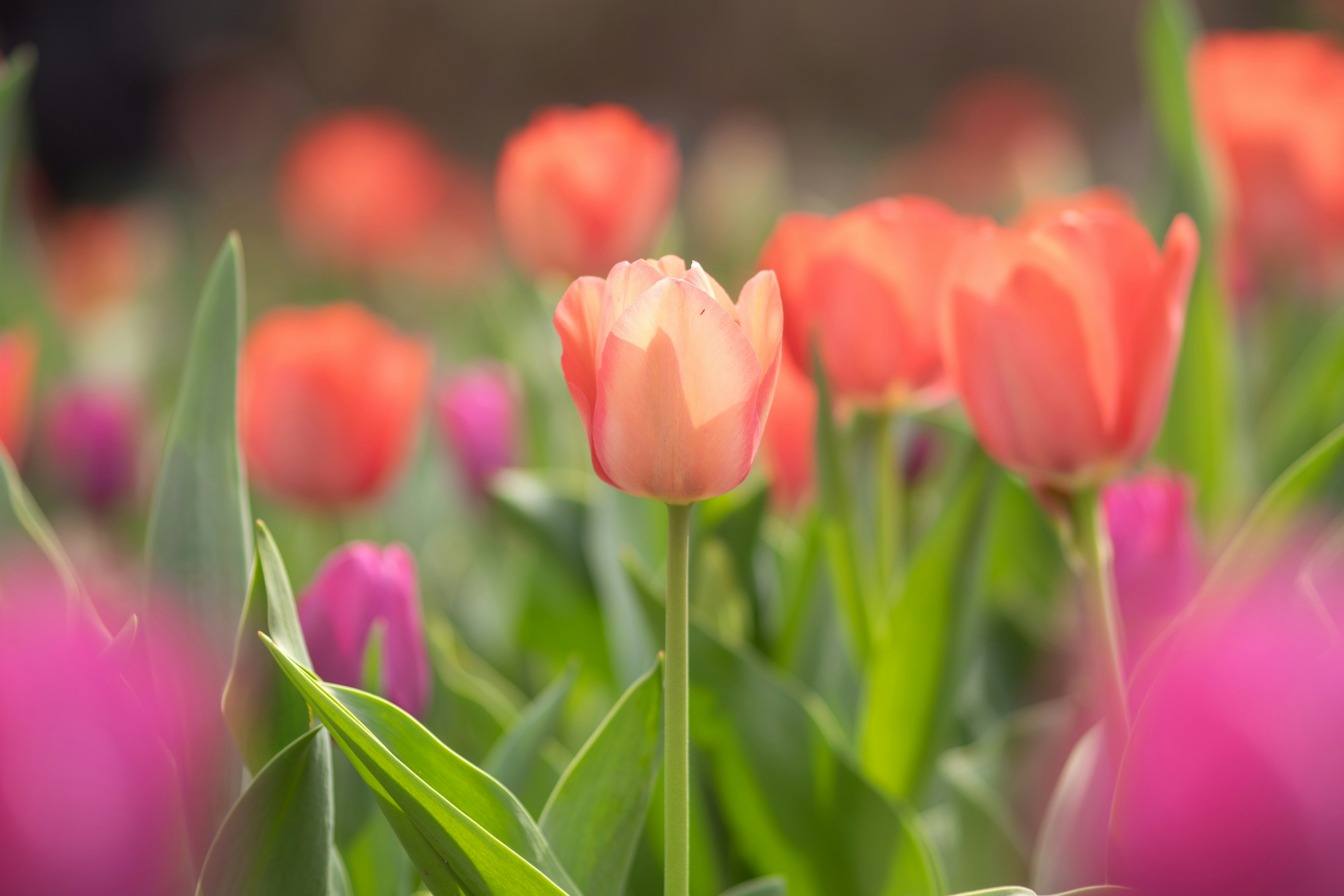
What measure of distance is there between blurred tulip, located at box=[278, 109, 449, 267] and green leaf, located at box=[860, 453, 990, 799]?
1636 mm

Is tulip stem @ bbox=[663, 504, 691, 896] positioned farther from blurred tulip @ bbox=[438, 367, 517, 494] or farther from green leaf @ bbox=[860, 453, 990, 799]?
blurred tulip @ bbox=[438, 367, 517, 494]

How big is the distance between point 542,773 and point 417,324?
158cm

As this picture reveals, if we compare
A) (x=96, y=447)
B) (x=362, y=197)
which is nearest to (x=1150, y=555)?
(x=96, y=447)

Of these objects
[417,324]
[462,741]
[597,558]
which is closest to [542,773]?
[462,741]

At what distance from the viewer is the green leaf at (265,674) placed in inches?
13.6

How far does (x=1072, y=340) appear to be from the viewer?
0.41 m

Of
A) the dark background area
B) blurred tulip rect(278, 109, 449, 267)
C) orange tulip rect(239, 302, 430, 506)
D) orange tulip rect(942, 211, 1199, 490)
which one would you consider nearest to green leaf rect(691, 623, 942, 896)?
orange tulip rect(942, 211, 1199, 490)

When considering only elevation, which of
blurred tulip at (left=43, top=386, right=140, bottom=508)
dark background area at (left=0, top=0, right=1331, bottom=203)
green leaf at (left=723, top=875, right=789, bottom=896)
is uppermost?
green leaf at (left=723, top=875, right=789, bottom=896)

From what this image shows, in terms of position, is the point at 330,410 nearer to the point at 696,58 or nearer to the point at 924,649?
the point at 924,649

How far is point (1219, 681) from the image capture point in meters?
0.28

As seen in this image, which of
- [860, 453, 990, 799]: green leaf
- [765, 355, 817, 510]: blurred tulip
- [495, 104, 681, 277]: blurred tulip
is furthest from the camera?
[495, 104, 681, 277]: blurred tulip

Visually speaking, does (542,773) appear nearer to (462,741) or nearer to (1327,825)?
(462,741)

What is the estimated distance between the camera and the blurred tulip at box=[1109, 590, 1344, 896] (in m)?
0.27

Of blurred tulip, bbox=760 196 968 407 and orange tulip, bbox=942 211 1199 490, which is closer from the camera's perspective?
orange tulip, bbox=942 211 1199 490
